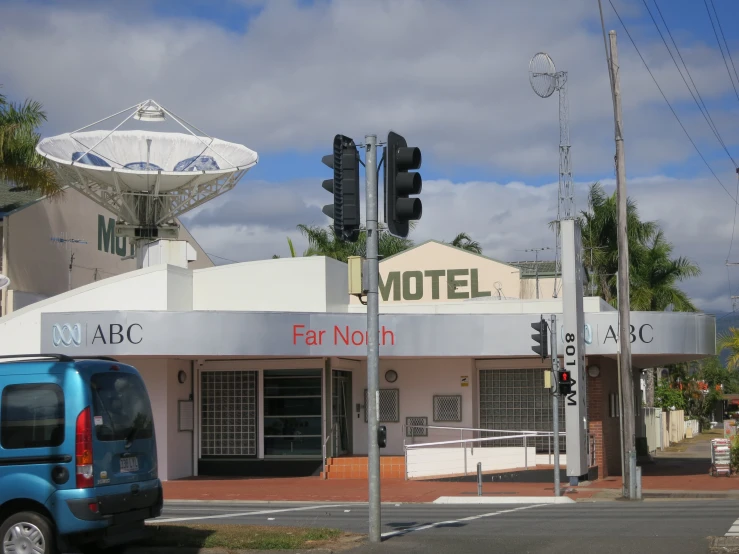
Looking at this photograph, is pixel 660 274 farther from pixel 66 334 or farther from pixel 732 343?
pixel 66 334

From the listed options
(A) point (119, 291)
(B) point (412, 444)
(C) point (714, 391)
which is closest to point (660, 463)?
(B) point (412, 444)

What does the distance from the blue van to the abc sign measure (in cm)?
1426

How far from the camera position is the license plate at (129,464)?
11023 mm

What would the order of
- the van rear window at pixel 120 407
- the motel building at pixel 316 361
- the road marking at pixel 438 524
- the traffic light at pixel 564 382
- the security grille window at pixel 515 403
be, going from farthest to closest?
the security grille window at pixel 515 403 < the motel building at pixel 316 361 < the traffic light at pixel 564 382 < the road marking at pixel 438 524 < the van rear window at pixel 120 407

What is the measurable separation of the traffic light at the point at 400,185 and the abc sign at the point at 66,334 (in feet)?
46.6

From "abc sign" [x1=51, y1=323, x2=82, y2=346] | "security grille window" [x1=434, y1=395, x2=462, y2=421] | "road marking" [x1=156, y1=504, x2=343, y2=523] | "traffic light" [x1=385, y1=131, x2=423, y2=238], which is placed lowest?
"road marking" [x1=156, y1=504, x2=343, y2=523]

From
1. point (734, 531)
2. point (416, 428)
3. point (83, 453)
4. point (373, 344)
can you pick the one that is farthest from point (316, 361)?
point (83, 453)

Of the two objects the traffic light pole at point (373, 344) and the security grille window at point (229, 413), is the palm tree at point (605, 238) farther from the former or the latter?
the traffic light pole at point (373, 344)

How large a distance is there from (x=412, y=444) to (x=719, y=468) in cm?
805

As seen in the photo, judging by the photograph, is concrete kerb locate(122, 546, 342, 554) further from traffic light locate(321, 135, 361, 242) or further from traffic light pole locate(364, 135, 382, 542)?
traffic light locate(321, 135, 361, 242)

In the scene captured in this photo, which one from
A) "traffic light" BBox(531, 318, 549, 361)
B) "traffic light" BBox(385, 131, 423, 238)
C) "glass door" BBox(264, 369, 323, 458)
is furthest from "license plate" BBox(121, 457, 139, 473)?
"glass door" BBox(264, 369, 323, 458)

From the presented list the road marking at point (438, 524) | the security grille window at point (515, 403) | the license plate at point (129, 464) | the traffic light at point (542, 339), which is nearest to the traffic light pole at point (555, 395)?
the traffic light at point (542, 339)

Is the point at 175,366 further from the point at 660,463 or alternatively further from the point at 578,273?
the point at 660,463

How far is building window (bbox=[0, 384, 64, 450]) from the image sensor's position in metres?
10.6
